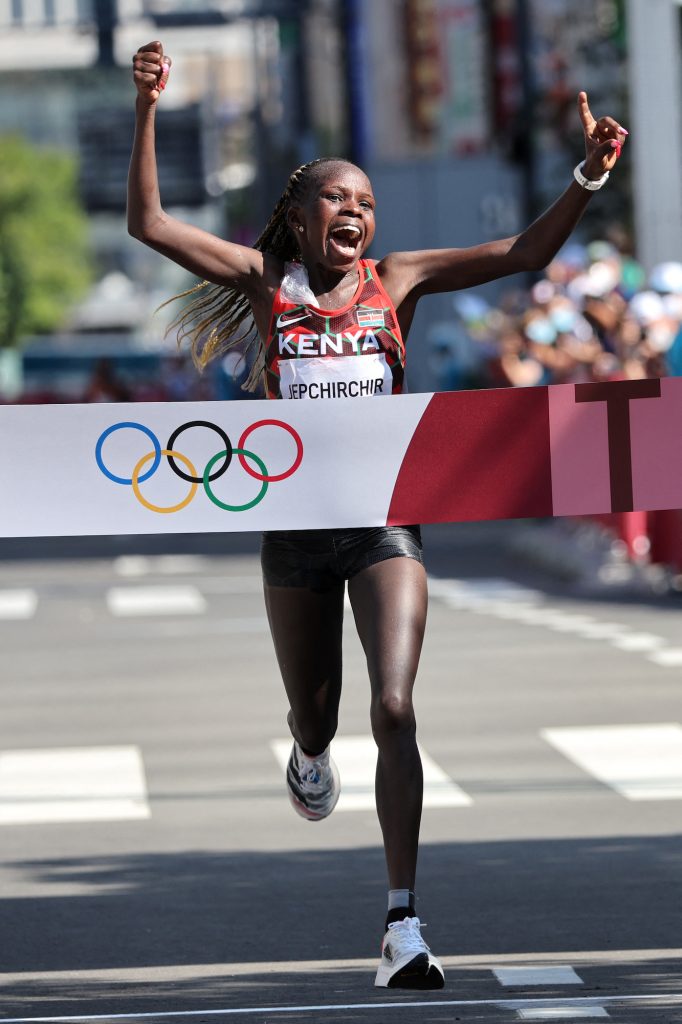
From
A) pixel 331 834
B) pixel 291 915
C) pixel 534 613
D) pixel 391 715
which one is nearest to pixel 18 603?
pixel 534 613

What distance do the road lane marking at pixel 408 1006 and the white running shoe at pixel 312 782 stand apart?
1.02 m

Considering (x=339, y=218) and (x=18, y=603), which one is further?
(x=18, y=603)

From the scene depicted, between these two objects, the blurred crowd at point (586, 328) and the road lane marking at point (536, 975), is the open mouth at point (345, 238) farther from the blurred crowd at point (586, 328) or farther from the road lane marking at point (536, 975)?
the blurred crowd at point (586, 328)

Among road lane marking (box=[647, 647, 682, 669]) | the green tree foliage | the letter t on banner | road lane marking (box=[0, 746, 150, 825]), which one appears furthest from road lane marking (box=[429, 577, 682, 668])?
the green tree foliage

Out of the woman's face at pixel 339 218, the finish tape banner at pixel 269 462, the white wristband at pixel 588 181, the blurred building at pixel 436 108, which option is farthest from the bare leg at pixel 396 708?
the blurred building at pixel 436 108

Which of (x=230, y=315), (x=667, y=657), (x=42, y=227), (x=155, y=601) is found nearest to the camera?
(x=230, y=315)

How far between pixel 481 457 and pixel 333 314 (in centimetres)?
60

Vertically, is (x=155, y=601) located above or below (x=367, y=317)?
below

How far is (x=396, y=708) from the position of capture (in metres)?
6.18

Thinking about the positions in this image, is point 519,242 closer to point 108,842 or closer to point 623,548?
point 108,842

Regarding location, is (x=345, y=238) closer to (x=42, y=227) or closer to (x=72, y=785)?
(x=72, y=785)

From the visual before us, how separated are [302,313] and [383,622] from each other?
0.83 meters

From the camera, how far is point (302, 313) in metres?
6.50

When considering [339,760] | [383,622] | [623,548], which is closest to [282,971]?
[383,622]
